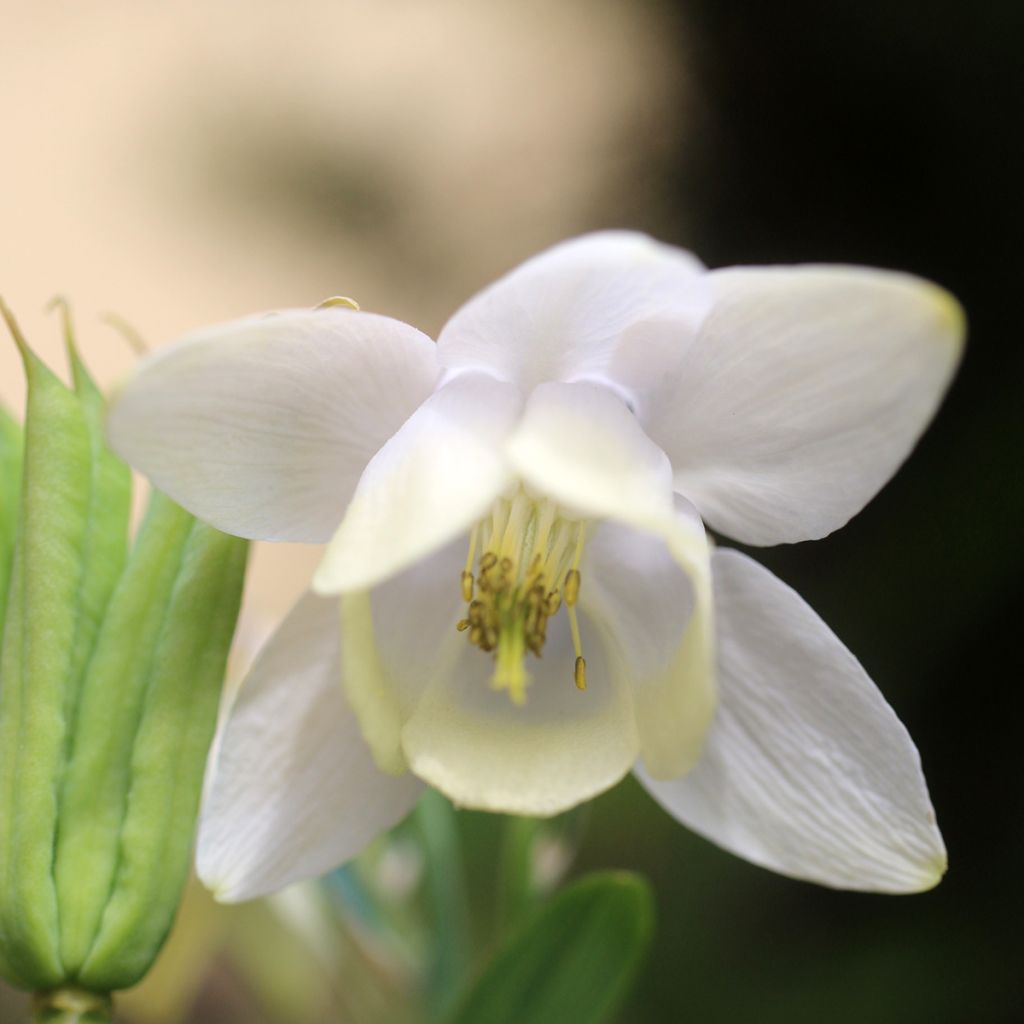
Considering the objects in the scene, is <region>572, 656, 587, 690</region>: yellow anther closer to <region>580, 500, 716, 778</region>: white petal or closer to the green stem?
<region>580, 500, 716, 778</region>: white petal

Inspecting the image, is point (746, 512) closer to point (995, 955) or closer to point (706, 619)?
point (706, 619)

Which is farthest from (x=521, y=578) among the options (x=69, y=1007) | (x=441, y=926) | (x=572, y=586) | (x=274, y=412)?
(x=441, y=926)

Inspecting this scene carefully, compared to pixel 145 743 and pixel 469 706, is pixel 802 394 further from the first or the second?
pixel 145 743

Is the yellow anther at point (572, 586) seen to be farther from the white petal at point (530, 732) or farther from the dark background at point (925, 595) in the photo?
the dark background at point (925, 595)

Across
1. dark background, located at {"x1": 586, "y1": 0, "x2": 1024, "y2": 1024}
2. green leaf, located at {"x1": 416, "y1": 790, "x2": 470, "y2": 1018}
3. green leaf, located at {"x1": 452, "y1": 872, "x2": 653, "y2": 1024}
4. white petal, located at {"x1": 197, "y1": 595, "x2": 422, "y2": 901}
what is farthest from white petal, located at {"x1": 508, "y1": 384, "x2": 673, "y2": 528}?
dark background, located at {"x1": 586, "y1": 0, "x2": 1024, "y2": 1024}

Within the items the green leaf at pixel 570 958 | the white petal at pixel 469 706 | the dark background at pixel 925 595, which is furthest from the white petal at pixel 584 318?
the dark background at pixel 925 595

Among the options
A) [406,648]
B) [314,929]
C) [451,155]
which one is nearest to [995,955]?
[314,929]

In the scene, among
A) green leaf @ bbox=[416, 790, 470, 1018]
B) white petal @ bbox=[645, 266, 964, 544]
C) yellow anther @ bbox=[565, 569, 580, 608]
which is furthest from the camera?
green leaf @ bbox=[416, 790, 470, 1018]
